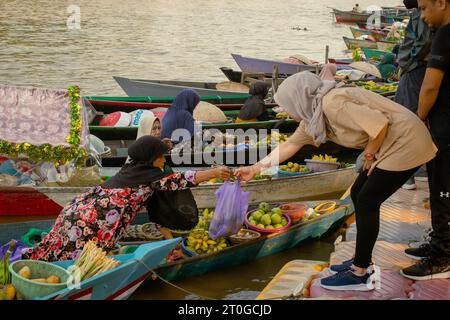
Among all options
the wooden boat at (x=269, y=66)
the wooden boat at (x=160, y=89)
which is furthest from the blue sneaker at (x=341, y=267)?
the wooden boat at (x=269, y=66)

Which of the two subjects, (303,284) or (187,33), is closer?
(303,284)

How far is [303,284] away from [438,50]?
1506 mm

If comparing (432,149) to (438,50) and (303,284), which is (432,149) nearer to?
(438,50)

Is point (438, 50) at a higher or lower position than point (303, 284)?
higher

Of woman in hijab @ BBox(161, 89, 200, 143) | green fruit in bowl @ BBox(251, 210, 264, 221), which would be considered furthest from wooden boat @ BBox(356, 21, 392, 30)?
green fruit in bowl @ BBox(251, 210, 264, 221)

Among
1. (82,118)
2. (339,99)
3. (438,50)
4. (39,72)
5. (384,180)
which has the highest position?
(438,50)

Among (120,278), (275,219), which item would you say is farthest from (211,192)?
(120,278)

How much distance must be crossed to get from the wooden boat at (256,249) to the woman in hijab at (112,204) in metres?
0.71

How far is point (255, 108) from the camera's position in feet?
27.3

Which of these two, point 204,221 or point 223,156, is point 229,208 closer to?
point 204,221

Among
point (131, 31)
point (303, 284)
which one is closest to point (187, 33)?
point (131, 31)

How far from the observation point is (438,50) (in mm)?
3201

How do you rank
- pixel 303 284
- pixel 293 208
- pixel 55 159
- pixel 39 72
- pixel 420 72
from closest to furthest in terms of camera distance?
pixel 303 284 < pixel 420 72 < pixel 293 208 < pixel 55 159 < pixel 39 72

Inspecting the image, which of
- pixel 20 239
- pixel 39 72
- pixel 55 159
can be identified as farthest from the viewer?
pixel 39 72
